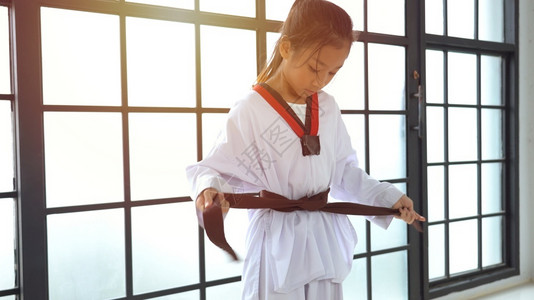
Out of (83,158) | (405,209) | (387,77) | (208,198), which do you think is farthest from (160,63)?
(387,77)

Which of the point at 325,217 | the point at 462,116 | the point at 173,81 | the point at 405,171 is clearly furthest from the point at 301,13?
the point at 462,116

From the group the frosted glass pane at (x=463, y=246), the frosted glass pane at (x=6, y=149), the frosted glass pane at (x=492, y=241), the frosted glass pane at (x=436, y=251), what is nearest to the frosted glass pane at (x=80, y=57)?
the frosted glass pane at (x=6, y=149)

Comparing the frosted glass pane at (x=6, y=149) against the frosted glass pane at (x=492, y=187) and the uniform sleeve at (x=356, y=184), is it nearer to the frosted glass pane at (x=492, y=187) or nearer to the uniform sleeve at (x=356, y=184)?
the uniform sleeve at (x=356, y=184)

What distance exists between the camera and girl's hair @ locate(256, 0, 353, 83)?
36.8 inches

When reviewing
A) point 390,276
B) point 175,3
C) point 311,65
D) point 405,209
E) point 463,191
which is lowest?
point 390,276

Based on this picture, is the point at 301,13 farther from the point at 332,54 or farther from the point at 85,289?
the point at 85,289

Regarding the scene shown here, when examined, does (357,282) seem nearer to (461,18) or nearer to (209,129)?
(209,129)

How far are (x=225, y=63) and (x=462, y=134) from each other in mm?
1382

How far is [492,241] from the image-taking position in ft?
7.79

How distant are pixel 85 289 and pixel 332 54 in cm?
98

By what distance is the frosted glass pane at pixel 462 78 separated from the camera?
2.16m

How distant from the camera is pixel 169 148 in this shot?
1.40 m

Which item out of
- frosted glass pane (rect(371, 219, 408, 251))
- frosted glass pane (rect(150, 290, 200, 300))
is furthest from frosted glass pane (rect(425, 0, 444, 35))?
frosted glass pane (rect(150, 290, 200, 300))

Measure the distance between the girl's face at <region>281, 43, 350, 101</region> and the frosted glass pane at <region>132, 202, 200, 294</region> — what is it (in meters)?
0.66
